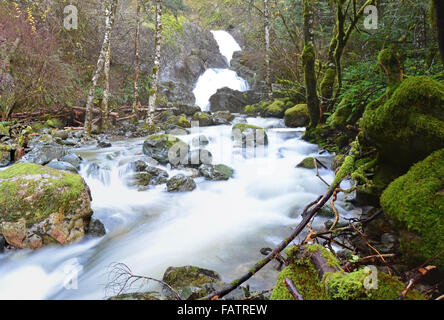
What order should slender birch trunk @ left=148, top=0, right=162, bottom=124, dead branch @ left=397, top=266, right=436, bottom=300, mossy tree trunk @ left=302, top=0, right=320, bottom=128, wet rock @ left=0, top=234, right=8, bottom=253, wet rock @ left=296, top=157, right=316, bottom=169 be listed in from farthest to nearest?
slender birch trunk @ left=148, top=0, right=162, bottom=124, mossy tree trunk @ left=302, top=0, right=320, bottom=128, wet rock @ left=296, top=157, right=316, bottom=169, wet rock @ left=0, top=234, right=8, bottom=253, dead branch @ left=397, top=266, right=436, bottom=300

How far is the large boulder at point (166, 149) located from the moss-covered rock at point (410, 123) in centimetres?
576

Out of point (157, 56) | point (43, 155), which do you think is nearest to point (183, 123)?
point (157, 56)

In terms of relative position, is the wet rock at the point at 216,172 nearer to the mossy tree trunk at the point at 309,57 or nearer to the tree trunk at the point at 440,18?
the mossy tree trunk at the point at 309,57

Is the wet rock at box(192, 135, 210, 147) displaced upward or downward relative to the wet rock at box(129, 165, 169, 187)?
upward

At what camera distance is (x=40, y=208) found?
3.87 meters

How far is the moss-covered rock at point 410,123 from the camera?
2518 millimetres

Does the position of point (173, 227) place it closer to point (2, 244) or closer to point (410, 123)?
point (2, 244)

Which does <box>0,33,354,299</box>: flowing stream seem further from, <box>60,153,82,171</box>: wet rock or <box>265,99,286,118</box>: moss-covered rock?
<box>265,99,286,118</box>: moss-covered rock

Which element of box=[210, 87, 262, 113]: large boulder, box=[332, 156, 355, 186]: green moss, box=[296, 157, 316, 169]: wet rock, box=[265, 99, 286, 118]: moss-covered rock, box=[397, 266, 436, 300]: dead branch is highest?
box=[210, 87, 262, 113]: large boulder

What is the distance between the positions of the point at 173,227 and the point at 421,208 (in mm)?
3867

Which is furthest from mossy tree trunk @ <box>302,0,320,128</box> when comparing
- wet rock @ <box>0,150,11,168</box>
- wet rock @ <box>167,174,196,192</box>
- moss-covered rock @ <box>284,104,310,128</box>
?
wet rock @ <box>0,150,11,168</box>

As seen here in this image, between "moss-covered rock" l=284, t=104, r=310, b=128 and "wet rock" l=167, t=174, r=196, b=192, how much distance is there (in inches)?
254

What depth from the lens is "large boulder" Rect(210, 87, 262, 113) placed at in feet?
65.9

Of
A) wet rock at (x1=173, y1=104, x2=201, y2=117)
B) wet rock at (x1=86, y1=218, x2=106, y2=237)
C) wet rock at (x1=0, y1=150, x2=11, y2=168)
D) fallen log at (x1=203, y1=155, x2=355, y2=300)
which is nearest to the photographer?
fallen log at (x1=203, y1=155, x2=355, y2=300)
